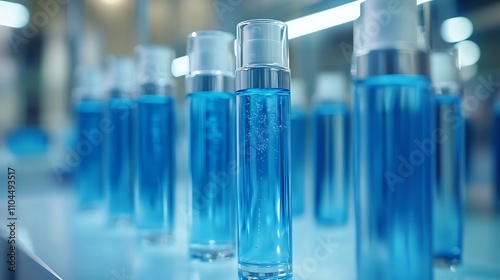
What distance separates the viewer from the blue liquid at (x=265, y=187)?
0.45 m

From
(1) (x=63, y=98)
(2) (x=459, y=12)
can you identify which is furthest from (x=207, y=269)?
(1) (x=63, y=98)

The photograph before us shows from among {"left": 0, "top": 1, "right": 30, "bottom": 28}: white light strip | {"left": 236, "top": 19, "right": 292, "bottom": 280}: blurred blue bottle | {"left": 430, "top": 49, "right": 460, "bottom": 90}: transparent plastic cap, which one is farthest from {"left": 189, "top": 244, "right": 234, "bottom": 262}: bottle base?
{"left": 0, "top": 1, "right": 30, "bottom": 28}: white light strip

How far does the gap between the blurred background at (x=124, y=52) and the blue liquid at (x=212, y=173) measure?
0.91 ft

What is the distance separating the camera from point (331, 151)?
0.82 metres

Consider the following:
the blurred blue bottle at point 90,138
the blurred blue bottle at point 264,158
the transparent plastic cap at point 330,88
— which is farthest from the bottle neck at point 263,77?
the blurred blue bottle at point 90,138

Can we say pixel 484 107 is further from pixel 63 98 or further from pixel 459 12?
pixel 63 98

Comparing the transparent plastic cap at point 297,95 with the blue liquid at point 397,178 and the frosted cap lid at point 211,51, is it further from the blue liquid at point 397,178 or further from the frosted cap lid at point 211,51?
the blue liquid at point 397,178

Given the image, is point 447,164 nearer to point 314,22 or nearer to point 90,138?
point 314,22

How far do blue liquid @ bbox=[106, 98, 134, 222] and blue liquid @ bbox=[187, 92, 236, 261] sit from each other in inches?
11.4

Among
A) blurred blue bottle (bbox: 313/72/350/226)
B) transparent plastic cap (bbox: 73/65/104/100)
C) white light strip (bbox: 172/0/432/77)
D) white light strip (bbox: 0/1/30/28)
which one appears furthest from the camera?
white light strip (bbox: 0/1/30/28)

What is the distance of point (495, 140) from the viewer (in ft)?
2.43

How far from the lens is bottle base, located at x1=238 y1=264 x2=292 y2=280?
0.44 metres

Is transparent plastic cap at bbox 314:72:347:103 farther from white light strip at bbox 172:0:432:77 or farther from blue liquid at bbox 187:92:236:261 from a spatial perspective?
blue liquid at bbox 187:92:236:261

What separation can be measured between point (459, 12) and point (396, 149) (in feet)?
1.86
